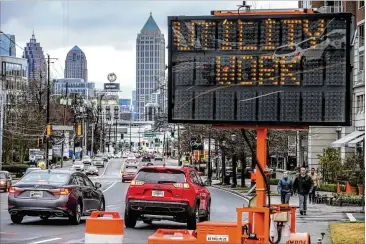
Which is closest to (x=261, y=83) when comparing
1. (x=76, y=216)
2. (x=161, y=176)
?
(x=161, y=176)

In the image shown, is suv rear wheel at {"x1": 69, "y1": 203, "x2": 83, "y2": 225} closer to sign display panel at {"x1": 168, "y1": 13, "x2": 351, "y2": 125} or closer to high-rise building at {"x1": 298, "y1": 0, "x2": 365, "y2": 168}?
sign display panel at {"x1": 168, "y1": 13, "x2": 351, "y2": 125}

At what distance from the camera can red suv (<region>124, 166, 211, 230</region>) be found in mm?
19750

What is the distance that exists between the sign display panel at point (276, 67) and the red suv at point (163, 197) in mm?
5411

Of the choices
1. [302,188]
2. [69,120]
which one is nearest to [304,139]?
[69,120]

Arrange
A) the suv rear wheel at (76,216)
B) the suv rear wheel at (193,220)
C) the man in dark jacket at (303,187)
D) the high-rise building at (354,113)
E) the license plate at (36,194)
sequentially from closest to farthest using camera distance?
the suv rear wheel at (193,220) < the license plate at (36,194) < the suv rear wheel at (76,216) < the man in dark jacket at (303,187) < the high-rise building at (354,113)

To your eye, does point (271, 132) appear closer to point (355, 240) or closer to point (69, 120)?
point (355, 240)

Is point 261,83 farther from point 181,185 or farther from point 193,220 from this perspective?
point 193,220

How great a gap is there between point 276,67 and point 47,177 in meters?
8.73

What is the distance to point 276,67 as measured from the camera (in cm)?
1429

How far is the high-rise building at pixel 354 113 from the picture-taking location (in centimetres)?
4474

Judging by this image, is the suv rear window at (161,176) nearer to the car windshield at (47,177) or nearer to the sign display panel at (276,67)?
the car windshield at (47,177)

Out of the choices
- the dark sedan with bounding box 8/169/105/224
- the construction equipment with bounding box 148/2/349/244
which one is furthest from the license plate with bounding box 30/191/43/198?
the construction equipment with bounding box 148/2/349/244

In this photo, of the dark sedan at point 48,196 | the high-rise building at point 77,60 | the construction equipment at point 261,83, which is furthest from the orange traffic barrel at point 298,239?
the high-rise building at point 77,60

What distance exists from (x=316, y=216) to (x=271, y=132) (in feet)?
63.2
